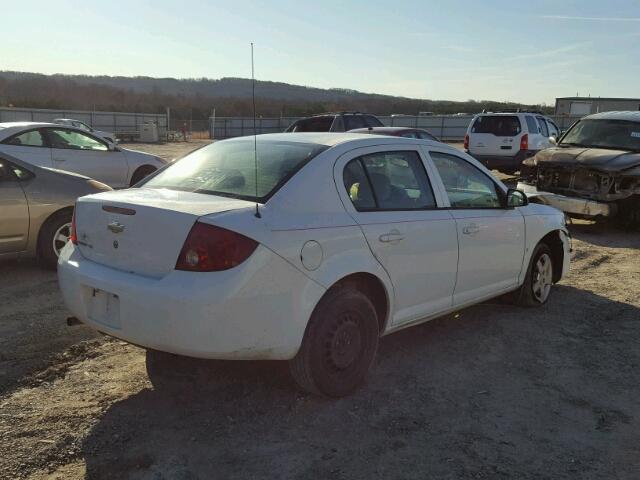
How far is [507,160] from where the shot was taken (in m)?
16.8

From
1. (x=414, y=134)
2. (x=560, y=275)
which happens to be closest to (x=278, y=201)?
(x=560, y=275)

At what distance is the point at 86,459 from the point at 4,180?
4.23 meters

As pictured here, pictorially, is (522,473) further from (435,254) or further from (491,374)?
(435,254)

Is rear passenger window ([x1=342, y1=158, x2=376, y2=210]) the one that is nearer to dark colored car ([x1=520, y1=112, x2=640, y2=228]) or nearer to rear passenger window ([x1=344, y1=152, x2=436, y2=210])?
rear passenger window ([x1=344, y1=152, x2=436, y2=210])

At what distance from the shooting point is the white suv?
1655 centimetres

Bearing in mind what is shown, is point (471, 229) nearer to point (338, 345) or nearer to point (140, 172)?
point (338, 345)

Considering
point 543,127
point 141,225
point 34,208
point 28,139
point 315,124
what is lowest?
point 34,208

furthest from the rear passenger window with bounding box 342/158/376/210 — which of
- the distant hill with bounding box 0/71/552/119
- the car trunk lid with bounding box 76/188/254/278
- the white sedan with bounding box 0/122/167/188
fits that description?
the distant hill with bounding box 0/71/552/119

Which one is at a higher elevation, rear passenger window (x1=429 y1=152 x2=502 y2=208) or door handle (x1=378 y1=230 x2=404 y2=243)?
rear passenger window (x1=429 y1=152 x2=502 y2=208)

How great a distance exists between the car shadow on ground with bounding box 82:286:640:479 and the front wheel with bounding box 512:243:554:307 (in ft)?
2.76

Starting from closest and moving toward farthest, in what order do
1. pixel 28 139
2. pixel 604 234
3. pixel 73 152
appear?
pixel 28 139 < pixel 604 234 < pixel 73 152

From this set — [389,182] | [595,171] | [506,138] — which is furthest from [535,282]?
[506,138]

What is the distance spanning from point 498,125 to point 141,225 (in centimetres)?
1519

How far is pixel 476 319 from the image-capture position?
553 cm
